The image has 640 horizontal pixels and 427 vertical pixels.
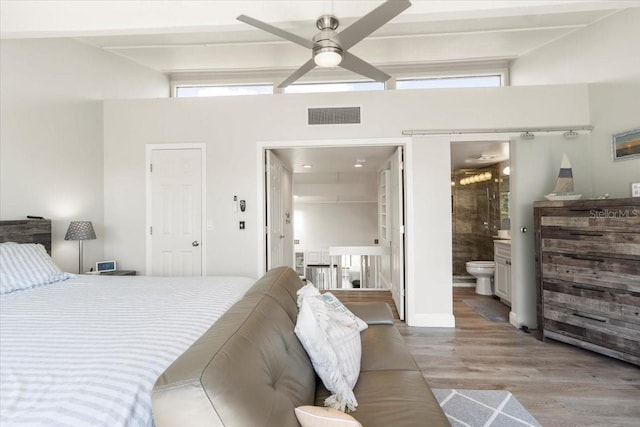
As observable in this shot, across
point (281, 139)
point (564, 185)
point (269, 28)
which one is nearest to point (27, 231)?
point (281, 139)

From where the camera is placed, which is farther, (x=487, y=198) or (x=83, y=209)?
(x=487, y=198)

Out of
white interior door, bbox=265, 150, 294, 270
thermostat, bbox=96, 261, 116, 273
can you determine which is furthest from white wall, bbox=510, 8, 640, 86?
thermostat, bbox=96, 261, 116, 273

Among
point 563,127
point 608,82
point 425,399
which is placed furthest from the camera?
point 563,127

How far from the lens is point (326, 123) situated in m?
3.56

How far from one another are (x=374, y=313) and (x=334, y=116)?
225 centimetres

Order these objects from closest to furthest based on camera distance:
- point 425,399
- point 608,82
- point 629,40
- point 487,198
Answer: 1. point 425,399
2. point 629,40
3. point 608,82
4. point 487,198

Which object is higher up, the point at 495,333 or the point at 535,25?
the point at 535,25

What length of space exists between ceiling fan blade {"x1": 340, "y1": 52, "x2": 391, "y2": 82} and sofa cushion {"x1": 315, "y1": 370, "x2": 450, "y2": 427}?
1966 mm

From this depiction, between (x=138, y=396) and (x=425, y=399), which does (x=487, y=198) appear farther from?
(x=138, y=396)

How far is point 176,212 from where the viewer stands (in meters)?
3.70

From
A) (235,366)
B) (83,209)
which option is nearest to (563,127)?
(235,366)

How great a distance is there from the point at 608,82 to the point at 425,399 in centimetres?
364

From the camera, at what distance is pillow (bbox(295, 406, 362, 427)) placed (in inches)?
34.3

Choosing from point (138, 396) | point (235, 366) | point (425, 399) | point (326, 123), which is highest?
point (326, 123)
